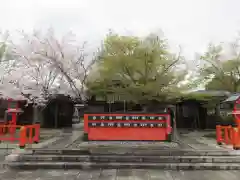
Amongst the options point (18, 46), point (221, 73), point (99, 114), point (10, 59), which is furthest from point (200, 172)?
point (10, 59)

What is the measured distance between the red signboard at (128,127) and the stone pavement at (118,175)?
120 inches

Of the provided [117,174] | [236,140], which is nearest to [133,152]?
[117,174]

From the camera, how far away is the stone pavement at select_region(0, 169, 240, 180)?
254 inches

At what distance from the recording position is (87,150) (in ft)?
27.5

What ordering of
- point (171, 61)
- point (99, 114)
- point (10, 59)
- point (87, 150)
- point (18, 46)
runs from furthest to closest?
point (10, 59) → point (18, 46) → point (171, 61) → point (99, 114) → point (87, 150)

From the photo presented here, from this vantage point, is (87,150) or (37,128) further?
(37,128)

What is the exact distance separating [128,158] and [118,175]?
3.86 ft

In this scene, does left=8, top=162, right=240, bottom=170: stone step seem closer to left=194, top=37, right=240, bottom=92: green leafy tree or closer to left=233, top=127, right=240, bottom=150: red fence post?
left=233, top=127, right=240, bottom=150: red fence post

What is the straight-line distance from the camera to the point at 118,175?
264 inches

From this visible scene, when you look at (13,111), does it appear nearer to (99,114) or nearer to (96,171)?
(99,114)

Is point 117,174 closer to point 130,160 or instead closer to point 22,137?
point 130,160

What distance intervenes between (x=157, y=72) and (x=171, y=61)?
3.34 ft

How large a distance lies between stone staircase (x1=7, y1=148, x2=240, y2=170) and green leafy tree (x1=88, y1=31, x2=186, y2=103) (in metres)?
4.29

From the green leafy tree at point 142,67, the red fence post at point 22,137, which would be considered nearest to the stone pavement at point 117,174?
the red fence post at point 22,137
